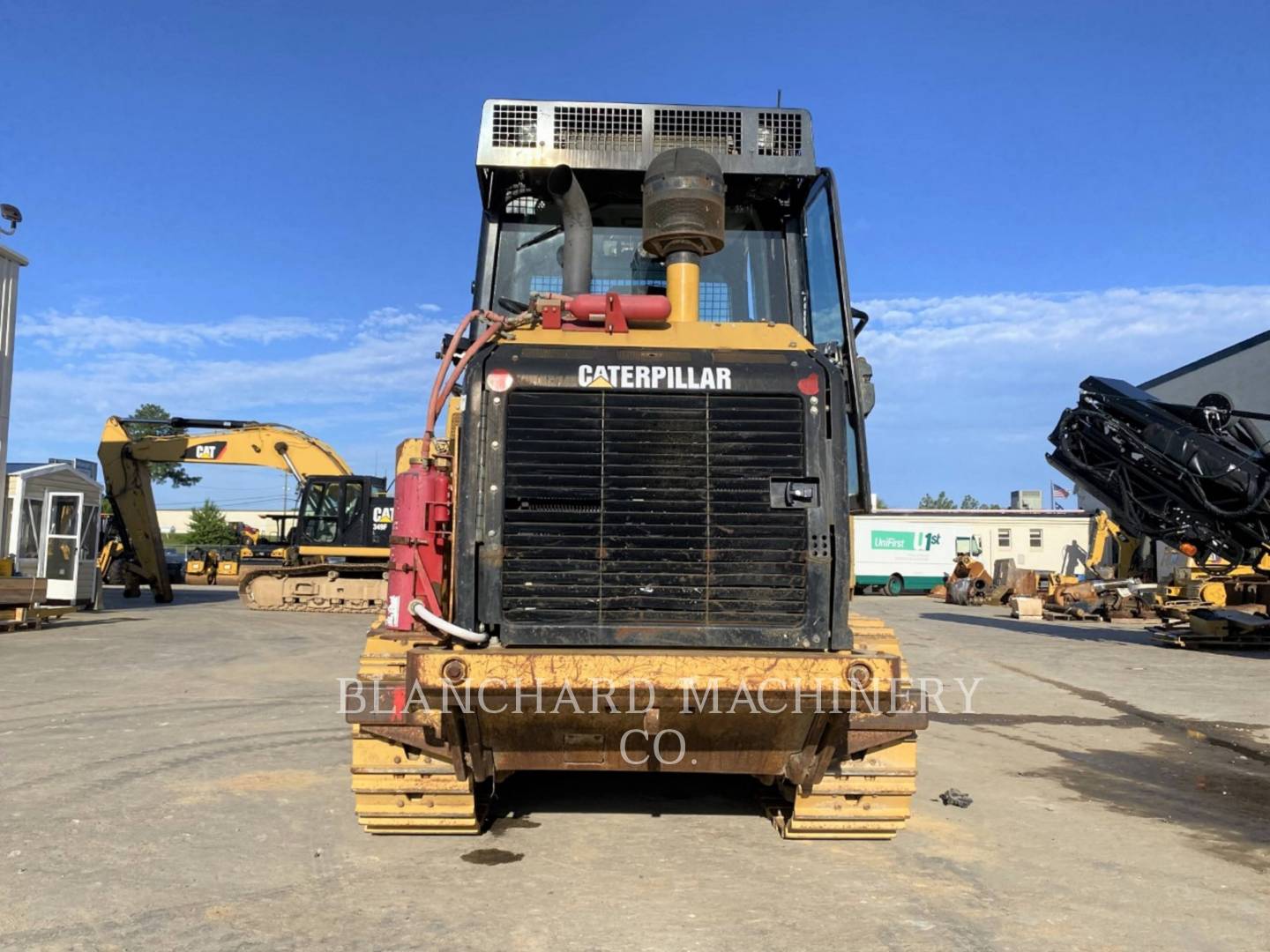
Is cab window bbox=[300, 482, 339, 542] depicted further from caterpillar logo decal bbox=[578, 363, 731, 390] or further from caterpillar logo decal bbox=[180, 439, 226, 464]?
caterpillar logo decal bbox=[578, 363, 731, 390]

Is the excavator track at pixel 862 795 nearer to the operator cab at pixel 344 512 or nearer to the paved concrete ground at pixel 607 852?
the paved concrete ground at pixel 607 852

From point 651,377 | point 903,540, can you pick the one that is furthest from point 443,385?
point 903,540

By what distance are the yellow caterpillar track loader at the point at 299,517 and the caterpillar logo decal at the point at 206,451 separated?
20 millimetres

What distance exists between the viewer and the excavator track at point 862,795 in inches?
181

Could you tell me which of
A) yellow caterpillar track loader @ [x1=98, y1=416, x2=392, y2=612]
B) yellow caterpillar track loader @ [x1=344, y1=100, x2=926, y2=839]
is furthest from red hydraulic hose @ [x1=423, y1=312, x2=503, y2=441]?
yellow caterpillar track loader @ [x1=98, y1=416, x2=392, y2=612]

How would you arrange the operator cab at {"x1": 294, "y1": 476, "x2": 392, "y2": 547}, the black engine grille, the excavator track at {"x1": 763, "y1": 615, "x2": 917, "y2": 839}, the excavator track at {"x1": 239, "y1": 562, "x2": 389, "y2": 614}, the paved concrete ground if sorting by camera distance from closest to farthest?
the paved concrete ground → the black engine grille → the excavator track at {"x1": 763, "y1": 615, "x2": 917, "y2": 839} → the excavator track at {"x1": 239, "y1": 562, "x2": 389, "y2": 614} → the operator cab at {"x1": 294, "y1": 476, "x2": 392, "y2": 547}

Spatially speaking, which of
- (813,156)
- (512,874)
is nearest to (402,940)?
(512,874)

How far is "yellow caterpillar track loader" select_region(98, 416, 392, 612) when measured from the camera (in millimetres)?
20844

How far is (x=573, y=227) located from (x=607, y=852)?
3.19m

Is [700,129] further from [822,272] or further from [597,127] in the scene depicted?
[822,272]

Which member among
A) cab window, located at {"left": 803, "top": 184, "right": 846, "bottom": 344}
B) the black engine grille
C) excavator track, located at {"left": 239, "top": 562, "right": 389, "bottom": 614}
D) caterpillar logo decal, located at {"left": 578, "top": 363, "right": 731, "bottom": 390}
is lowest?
excavator track, located at {"left": 239, "top": 562, "right": 389, "bottom": 614}

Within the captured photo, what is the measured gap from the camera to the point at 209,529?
201 ft

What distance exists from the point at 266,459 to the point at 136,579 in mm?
5279

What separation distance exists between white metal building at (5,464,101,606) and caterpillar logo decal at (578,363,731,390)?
59.6 ft
